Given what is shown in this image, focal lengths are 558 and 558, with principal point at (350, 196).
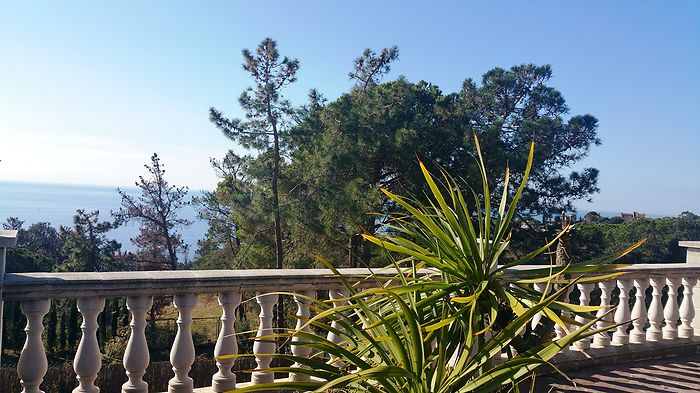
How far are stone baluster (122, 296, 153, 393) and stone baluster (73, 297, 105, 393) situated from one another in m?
0.16

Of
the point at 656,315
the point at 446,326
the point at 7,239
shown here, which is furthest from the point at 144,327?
the point at 656,315

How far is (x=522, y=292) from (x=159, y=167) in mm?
25942

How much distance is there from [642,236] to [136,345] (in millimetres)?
21423

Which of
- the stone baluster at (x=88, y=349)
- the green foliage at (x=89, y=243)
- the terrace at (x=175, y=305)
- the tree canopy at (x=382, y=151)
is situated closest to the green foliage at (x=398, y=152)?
the tree canopy at (x=382, y=151)

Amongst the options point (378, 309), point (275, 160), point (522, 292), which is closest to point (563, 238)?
point (522, 292)

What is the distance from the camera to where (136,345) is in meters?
2.99

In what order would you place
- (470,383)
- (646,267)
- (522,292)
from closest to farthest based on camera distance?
(470,383)
(522,292)
(646,267)

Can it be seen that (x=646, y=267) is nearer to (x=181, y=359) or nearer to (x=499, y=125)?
(x=181, y=359)

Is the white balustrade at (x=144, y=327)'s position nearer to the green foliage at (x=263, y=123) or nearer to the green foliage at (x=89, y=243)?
the green foliage at (x=263, y=123)

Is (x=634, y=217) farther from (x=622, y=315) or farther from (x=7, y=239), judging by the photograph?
(x=7, y=239)

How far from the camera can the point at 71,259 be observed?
24109mm

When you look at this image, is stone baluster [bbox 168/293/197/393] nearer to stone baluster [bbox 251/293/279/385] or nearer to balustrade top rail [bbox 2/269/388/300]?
balustrade top rail [bbox 2/269/388/300]

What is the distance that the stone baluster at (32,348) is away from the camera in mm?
2719

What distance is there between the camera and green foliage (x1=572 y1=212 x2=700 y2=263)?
49.8ft
